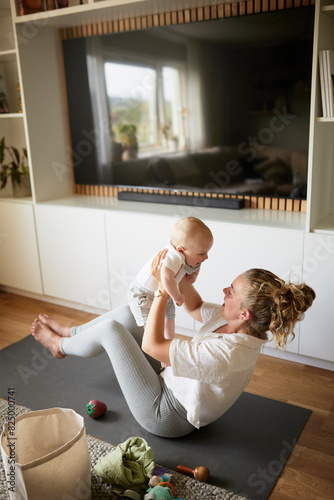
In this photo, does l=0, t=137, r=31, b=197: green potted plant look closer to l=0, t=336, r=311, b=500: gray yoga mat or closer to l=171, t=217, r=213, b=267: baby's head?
l=0, t=336, r=311, b=500: gray yoga mat

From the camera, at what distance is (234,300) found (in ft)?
5.14

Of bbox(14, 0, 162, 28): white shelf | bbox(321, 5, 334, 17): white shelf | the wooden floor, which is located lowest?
the wooden floor

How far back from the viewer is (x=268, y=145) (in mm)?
2602

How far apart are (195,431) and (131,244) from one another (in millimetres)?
1177

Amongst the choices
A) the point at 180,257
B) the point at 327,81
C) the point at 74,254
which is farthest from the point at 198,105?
the point at 180,257

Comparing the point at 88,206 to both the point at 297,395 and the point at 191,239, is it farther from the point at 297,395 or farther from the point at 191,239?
the point at 297,395

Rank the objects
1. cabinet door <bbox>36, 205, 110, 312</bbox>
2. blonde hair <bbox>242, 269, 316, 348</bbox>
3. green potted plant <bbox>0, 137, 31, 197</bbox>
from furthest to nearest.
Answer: green potted plant <bbox>0, 137, 31, 197</bbox>, cabinet door <bbox>36, 205, 110, 312</bbox>, blonde hair <bbox>242, 269, 316, 348</bbox>

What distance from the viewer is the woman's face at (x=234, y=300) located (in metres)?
1.54

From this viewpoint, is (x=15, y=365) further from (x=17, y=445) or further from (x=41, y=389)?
(x=17, y=445)

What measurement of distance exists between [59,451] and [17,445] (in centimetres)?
26

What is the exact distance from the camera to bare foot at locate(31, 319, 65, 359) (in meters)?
2.14

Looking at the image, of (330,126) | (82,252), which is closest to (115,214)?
(82,252)

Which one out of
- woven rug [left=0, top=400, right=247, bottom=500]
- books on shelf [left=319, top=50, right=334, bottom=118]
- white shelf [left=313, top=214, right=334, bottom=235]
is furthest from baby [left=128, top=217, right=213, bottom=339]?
books on shelf [left=319, top=50, right=334, bottom=118]

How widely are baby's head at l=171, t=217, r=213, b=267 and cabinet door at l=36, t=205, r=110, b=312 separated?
123 cm
